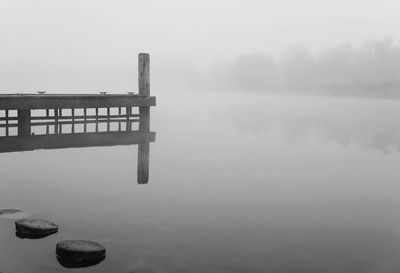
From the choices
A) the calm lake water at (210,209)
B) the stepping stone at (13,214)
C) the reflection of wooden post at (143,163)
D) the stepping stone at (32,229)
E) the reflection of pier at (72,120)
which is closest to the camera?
the calm lake water at (210,209)

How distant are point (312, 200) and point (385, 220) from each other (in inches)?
120

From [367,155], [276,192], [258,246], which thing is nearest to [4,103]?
[258,246]

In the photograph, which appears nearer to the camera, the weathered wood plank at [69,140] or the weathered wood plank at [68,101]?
the weathered wood plank at [68,101]

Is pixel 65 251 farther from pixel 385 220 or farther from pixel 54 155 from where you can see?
pixel 54 155

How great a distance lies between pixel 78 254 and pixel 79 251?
8 cm

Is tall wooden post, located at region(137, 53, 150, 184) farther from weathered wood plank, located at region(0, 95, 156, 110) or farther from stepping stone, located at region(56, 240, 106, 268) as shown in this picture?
stepping stone, located at region(56, 240, 106, 268)

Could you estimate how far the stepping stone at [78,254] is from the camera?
9.16m

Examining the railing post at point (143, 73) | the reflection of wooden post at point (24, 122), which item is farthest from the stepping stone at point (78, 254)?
the railing post at point (143, 73)

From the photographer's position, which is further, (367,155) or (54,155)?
(367,155)

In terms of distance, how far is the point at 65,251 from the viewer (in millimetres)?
9258

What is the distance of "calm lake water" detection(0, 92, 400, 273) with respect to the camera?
1029 centimetres

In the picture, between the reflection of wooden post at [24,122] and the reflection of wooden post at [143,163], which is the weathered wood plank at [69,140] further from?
the reflection of wooden post at [143,163]

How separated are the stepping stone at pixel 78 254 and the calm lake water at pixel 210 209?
0.56 ft

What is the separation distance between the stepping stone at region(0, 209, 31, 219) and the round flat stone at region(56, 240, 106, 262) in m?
3.47
